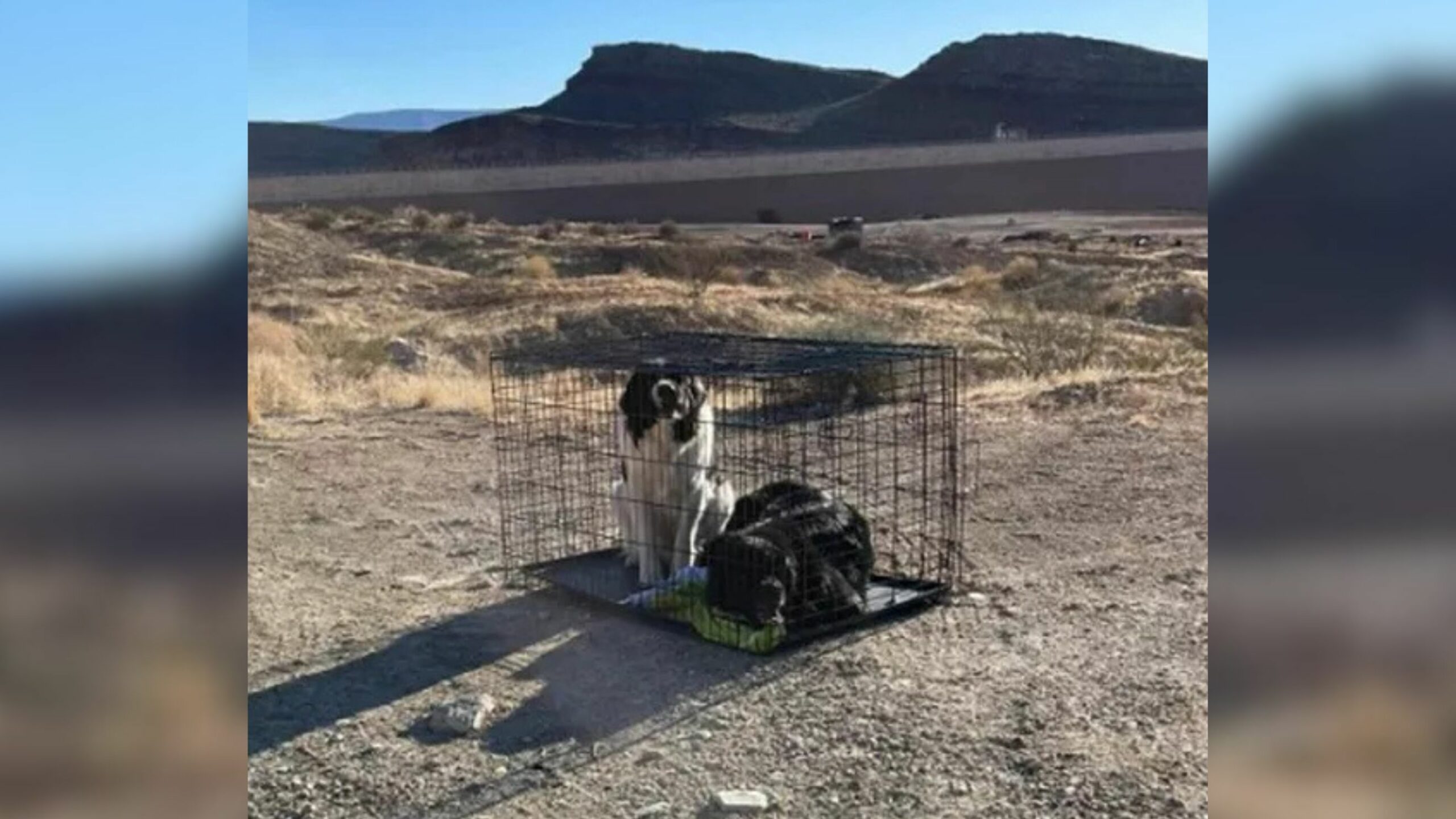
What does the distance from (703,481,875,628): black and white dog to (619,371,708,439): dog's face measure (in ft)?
2.04

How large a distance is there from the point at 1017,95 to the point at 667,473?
109661mm

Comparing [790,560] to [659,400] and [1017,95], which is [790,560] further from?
[1017,95]

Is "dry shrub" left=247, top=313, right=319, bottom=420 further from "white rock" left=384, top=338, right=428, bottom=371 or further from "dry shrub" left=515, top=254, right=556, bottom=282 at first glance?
"dry shrub" left=515, top=254, right=556, bottom=282

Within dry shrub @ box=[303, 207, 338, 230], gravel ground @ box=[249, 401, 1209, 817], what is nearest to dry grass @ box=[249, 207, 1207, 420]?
dry shrub @ box=[303, 207, 338, 230]

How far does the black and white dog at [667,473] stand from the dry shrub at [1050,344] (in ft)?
36.5

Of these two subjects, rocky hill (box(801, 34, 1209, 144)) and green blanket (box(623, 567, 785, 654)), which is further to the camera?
rocky hill (box(801, 34, 1209, 144))

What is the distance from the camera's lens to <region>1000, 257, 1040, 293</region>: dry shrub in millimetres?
35938

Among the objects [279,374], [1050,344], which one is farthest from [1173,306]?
[279,374]

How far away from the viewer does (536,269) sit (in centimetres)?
3994

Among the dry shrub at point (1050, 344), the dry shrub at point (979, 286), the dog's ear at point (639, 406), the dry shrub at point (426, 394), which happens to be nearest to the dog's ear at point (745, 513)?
the dog's ear at point (639, 406)

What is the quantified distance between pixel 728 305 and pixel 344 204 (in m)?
42.3

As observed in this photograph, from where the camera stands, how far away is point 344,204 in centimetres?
6631

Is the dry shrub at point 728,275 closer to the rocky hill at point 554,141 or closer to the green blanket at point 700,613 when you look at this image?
the green blanket at point 700,613
